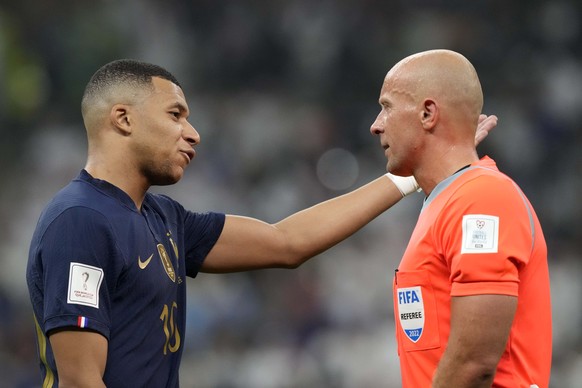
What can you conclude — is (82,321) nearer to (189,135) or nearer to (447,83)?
(189,135)

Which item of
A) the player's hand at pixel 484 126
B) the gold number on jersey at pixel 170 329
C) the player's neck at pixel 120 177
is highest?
the player's hand at pixel 484 126

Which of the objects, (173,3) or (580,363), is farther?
(173,3)

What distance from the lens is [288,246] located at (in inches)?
166

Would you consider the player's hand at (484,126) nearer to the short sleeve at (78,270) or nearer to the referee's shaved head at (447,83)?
the referee's shaved head at (447,83)

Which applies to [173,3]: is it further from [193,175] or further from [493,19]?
[493,19]

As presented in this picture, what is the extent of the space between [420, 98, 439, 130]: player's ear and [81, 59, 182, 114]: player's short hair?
42.9 inches

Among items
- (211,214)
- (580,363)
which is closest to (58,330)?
(211,214)

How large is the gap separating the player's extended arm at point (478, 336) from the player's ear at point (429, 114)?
66 centimetres

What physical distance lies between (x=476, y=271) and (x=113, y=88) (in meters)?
1.59

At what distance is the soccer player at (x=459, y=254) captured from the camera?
2.94 metres

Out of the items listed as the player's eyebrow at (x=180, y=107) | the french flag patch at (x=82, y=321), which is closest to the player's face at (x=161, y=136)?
the player's eyebrow at (x=180, y=107)

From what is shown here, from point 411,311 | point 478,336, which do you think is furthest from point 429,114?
point 478,336

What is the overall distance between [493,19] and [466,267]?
8.31 metres

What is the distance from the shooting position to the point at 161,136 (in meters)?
3.71
